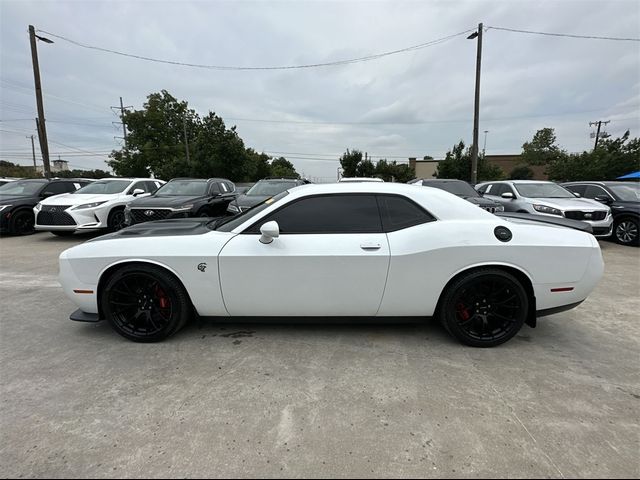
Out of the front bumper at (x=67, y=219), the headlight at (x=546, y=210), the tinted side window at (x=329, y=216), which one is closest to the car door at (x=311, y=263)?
the tinted side window at (x=329, y=216)

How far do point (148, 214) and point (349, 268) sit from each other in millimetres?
6034

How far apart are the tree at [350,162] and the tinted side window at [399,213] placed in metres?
40.0

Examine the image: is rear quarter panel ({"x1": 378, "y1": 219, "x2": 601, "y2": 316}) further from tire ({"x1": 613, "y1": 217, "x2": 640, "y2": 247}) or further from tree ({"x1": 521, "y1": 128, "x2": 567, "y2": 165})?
tree ({"x1": 521, "y1": 128, "x2": 567, "y2": 165})

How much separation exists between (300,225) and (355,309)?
881mm

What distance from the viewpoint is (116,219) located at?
862 cm

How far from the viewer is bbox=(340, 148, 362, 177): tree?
4209 centimetres

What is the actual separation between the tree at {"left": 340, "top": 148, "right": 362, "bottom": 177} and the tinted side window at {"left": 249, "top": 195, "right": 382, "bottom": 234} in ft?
131

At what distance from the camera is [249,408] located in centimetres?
221

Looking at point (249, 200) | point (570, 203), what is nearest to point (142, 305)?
point (249, 200)

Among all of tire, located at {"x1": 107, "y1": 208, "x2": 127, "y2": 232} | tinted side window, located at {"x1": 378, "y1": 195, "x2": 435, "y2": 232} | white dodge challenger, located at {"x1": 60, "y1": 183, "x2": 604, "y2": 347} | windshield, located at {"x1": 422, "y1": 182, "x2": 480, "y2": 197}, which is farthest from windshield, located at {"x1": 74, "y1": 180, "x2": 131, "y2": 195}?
tinted side window, located at {"x1": 378, "y1": 195, "x2": 435, "y2": 232}

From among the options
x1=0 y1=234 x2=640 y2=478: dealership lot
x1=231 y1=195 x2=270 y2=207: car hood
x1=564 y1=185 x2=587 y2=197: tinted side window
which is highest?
x1=564 y1=185 x2=587 y2=197: tinted side window

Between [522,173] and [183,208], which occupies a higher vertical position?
[522,173]

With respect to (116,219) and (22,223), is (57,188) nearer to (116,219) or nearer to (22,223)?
(22,223)

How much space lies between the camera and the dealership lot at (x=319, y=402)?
1.79 meters
